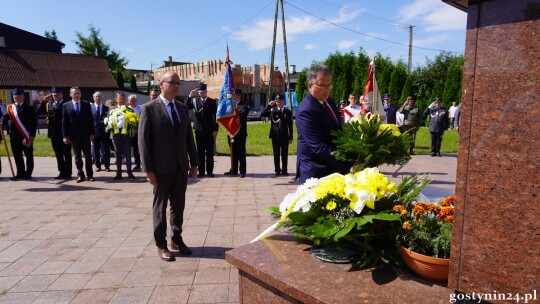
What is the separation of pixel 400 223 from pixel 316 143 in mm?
1121

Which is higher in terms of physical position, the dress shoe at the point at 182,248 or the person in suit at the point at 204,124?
the person in suit at the point at 204,124

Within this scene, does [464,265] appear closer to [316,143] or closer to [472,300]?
[472,300]

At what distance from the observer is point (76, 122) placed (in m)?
8.02

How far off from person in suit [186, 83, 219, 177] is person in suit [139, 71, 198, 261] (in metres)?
4.89

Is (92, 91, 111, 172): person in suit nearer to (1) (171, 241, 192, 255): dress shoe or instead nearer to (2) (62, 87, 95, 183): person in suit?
(2) (62, 87, 95, 183): person in suit

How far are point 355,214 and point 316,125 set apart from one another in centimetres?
110

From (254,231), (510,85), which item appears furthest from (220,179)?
(510,85)

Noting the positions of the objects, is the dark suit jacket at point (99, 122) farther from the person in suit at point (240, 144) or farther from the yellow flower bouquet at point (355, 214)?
the yellow flower bouquet at point (355, 214)

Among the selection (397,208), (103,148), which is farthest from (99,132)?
(397,208)

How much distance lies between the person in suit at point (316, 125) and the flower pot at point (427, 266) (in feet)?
3.62

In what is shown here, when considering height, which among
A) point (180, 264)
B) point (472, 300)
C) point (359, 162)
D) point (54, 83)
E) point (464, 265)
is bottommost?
point (180, 264)

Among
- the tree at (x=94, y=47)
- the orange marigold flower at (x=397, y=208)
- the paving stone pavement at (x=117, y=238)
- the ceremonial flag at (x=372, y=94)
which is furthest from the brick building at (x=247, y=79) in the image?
the orange marigold flower at (x=397, y=208)

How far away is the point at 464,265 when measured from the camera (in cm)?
160

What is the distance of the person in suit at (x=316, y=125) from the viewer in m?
3.02
